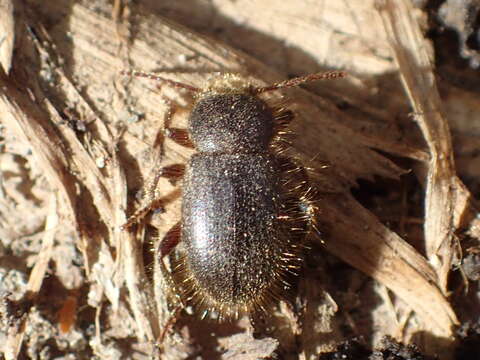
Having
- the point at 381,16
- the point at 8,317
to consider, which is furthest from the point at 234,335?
the point at 381,16

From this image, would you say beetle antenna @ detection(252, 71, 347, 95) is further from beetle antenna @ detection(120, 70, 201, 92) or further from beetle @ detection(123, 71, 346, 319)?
beetle antenna @ detection(120, 70, 201, 92)

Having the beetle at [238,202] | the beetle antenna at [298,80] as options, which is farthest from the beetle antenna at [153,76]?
the beetle antenna at [298,80]

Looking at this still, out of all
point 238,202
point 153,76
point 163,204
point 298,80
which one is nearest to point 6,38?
point 153,76

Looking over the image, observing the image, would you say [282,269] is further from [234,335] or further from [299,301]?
[234,335]

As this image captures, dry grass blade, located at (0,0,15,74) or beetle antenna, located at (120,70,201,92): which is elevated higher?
dry grass blade, located at (0,0,15,74)

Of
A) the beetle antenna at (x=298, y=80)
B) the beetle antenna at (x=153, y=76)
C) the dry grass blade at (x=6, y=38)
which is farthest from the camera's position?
the beetle antenna at (x=298, y=80)

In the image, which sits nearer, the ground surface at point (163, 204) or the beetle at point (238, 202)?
the beetle at point (238, 202)

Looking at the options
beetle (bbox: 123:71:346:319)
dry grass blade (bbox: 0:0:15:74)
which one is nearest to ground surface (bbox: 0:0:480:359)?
dry grass blade (bbox: 0:0:15:74)

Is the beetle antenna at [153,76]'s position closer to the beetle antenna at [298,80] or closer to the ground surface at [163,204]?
the ground surface at [163,204]
